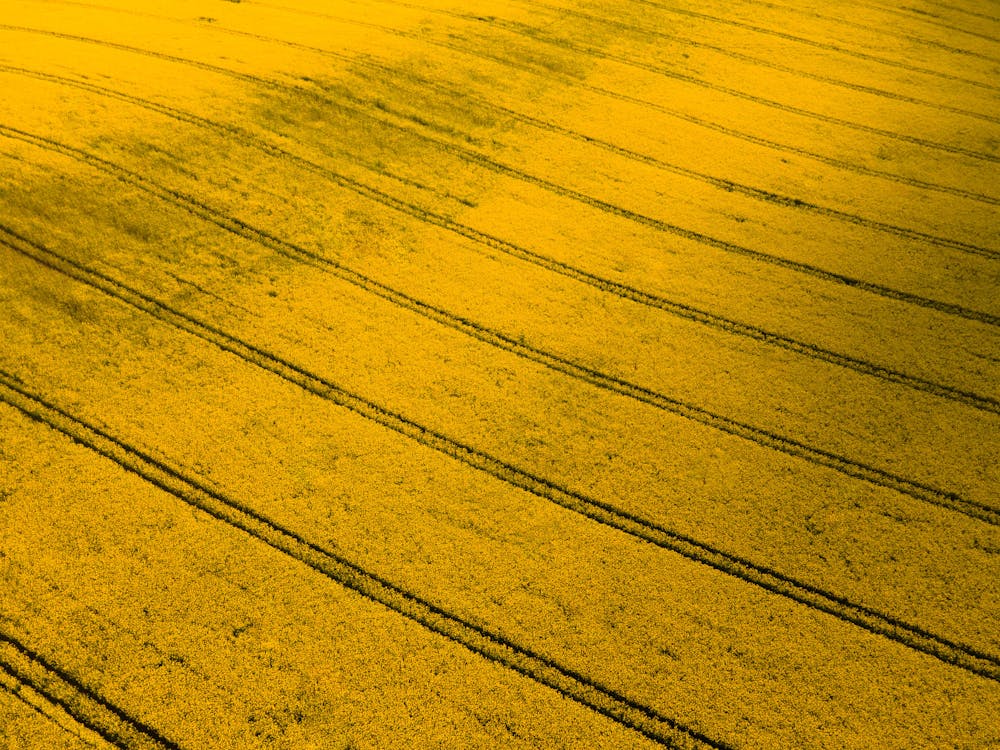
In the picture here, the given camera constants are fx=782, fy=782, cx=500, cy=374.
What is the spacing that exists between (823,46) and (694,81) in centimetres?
89

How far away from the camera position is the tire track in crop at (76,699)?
1129mm

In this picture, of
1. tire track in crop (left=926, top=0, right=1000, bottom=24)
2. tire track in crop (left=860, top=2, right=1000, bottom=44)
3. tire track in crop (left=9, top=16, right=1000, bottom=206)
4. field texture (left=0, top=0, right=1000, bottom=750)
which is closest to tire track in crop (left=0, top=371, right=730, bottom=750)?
field texture (left=0, top=0, right=1000, bottom=750)

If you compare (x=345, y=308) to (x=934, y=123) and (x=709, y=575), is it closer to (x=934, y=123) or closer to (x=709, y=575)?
(x=709, y=575)

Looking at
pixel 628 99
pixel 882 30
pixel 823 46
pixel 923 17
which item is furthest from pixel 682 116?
pixel 923 17

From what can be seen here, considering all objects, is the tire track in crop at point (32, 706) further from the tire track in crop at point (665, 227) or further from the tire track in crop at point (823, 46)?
the tire track in crop at point (823, 46)

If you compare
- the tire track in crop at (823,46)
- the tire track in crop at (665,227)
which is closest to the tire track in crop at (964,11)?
the tire track in crop at (823,46)

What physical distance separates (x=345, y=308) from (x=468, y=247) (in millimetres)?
428

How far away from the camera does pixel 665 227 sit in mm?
2328

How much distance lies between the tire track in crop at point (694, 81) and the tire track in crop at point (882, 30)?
3.75 feet

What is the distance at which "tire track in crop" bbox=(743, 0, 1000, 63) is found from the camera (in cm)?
376

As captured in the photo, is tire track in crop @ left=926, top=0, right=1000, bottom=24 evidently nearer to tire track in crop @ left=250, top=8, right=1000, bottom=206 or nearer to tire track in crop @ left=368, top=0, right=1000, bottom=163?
tire track in crop @ left=368, top=0, right=1000, bottom=163

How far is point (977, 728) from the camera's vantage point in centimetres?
124

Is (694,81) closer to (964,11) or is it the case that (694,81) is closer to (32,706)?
(964,11)

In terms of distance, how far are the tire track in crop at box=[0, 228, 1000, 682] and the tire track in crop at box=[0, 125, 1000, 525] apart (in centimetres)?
13
